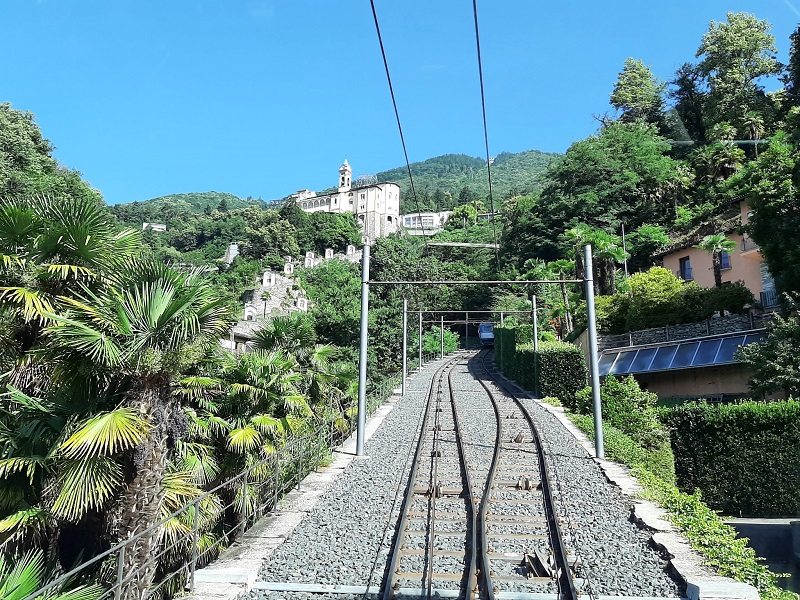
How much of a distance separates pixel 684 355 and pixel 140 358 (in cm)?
2346

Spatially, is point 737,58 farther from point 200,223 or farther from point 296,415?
point 200,223

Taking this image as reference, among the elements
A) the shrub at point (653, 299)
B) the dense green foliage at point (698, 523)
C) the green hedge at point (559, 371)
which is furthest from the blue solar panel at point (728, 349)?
the dense green foliage at point (698, 523)

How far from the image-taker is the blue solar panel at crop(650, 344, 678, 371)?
25.4m

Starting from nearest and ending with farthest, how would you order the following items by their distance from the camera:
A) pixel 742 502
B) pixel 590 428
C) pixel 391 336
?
1. pixel 742 502
2. pixel 590 428
3. pixel 391 336

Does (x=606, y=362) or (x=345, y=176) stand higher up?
(x=345, y=176)

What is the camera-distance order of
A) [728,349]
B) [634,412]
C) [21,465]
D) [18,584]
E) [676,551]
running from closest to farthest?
1. [18,584]
2. [676,551]
3. [21,465]
4. [634,412]
5. [728,349]

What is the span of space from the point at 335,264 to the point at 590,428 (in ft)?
191

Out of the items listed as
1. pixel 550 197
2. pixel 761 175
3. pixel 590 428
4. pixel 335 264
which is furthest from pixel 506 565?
pixel 335 264

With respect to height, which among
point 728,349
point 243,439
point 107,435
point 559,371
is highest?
point 728,349

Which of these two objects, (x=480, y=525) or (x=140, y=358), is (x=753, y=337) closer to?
(x=480, y=525)

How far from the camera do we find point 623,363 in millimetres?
28047

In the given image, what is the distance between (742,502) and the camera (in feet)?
44.1

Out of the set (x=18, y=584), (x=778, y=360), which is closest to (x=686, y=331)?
(x=778, y=360)

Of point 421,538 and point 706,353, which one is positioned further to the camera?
point 706,353
